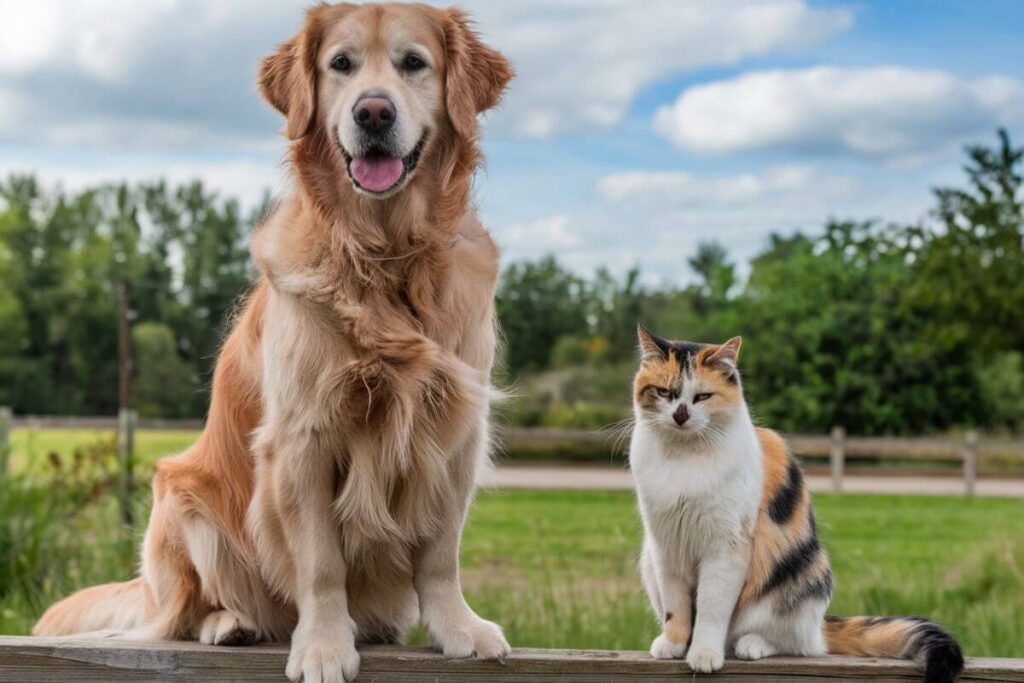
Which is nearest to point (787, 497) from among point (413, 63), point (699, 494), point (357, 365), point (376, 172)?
point (699, 494)

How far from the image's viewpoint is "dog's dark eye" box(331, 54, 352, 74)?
275cm

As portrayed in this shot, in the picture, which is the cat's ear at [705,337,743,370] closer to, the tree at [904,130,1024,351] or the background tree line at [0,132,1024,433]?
the background tree line at [0,132,1024,433]

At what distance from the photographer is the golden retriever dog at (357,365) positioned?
103 inches

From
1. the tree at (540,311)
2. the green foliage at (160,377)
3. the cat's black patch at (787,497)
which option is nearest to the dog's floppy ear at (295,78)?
the cat's black patch at (787,497)

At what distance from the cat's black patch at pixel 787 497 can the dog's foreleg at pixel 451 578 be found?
2.45 ft

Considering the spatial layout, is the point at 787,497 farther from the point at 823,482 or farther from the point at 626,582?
the point at 823,482

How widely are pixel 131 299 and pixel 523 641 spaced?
38.8m

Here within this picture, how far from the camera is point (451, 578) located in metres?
2.88

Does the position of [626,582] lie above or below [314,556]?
below

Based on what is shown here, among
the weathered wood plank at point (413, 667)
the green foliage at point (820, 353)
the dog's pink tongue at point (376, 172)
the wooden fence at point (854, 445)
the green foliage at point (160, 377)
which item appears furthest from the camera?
the green foliage at point (160, 377)

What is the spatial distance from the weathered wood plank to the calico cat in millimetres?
83

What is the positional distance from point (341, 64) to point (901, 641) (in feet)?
6.51

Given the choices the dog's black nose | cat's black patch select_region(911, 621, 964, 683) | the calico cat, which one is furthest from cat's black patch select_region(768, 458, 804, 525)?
the dog's black nose

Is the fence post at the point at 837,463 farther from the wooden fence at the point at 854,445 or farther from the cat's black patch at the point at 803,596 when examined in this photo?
the cat's black patch at the point at 803,596
